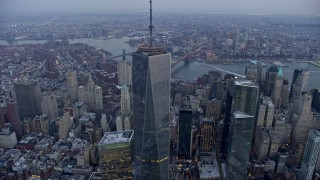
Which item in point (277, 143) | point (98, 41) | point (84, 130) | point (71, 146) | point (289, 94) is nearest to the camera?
point (277, 143)

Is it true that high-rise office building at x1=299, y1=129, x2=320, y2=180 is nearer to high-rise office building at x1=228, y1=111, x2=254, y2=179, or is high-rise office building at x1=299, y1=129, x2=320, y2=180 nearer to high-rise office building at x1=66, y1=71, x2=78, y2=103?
high-rise office building at x1=228, y1=111, x2=254, y2=179

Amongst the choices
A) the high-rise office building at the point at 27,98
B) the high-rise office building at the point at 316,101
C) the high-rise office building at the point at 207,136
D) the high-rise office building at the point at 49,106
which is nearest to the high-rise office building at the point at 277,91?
the high-rise office building at the point at 316,101

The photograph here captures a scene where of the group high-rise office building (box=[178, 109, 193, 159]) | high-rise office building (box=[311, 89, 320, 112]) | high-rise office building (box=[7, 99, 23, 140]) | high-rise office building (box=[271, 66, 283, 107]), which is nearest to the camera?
high-rise office building (box=[178, 109, 193, 159])

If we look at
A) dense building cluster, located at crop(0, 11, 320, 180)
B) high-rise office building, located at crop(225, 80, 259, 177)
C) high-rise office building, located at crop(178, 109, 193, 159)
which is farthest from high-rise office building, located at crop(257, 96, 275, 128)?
high-rise office building, located at crop(178, 109, 193, 159)

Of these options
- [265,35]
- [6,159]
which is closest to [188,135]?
[6,159]

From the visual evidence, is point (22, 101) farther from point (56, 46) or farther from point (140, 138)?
point (56, 46)

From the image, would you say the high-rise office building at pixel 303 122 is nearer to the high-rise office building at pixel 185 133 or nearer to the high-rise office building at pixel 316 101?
the high-rise office building at pixel 316 101

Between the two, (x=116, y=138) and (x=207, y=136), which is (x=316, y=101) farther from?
(x=116, y=138)
